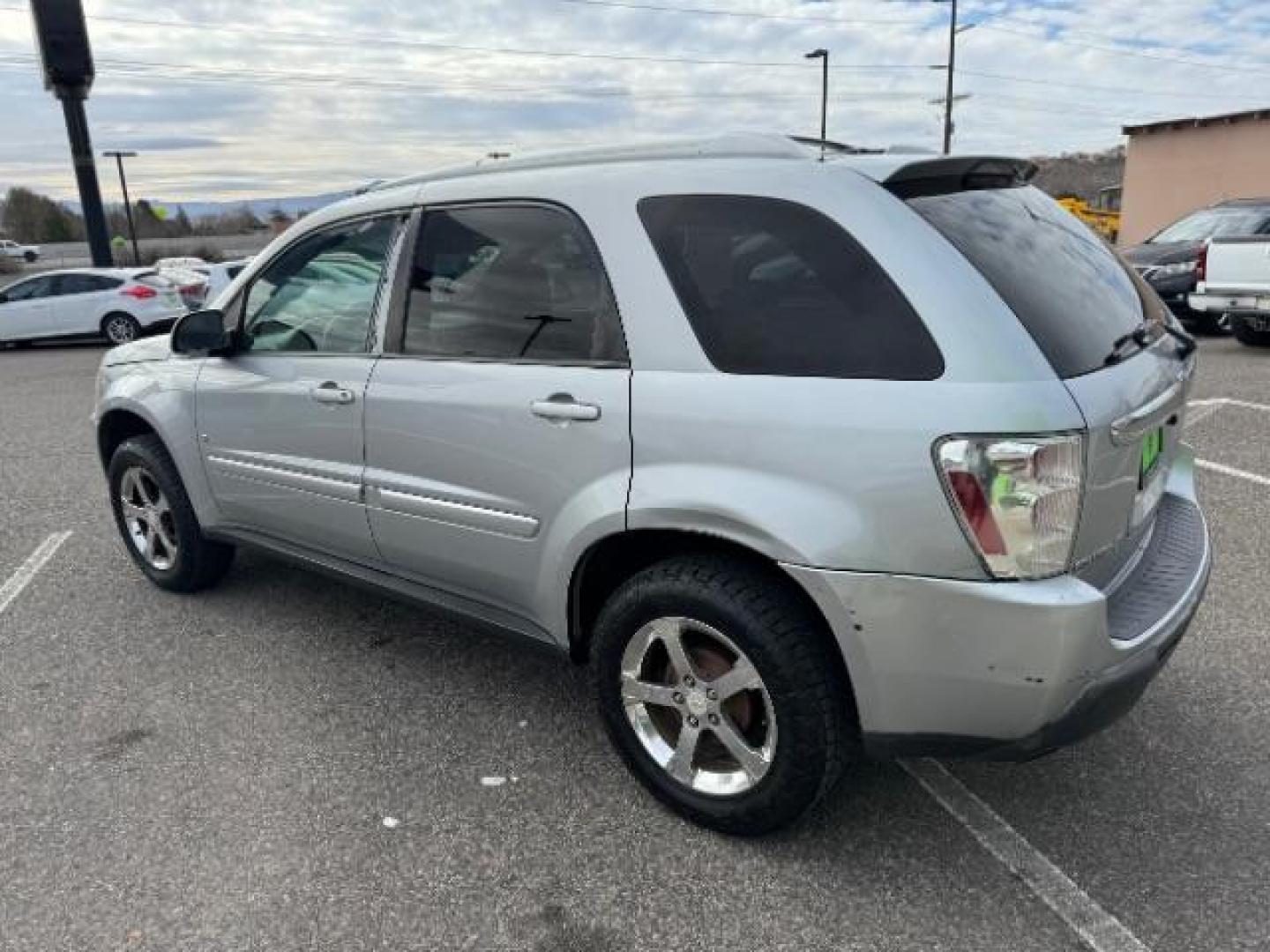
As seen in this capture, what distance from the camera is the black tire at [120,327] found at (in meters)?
16.5

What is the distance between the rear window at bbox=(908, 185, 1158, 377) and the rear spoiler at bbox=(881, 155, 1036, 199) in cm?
3

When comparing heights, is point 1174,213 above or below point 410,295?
below

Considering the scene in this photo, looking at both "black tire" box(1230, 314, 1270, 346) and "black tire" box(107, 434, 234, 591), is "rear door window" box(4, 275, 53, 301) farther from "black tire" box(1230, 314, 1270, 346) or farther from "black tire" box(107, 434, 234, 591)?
"black tire" box(1230, 314, 1270, 346)

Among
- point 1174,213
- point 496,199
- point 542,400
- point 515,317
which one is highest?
point 496,199

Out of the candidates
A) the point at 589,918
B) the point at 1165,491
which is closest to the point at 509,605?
the point at 589,918

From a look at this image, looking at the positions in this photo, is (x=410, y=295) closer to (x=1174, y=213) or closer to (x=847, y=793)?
(x=847, y=793)

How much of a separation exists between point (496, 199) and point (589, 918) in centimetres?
200

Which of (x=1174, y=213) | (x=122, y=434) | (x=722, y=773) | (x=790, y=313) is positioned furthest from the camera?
(x=1174, y=213)

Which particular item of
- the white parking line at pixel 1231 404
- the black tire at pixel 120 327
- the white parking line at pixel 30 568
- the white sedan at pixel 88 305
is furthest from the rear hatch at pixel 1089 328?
the black tire at pixel 120 327

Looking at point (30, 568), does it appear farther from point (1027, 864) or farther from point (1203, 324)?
point (1203, 324)

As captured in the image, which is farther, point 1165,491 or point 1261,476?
point 1261,476

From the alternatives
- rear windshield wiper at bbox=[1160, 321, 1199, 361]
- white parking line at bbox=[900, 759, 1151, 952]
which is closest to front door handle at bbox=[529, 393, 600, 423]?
white parking line at bbox=[900, 759, 1151, 952]

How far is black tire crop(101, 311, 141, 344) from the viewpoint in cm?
1652

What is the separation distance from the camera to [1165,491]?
2930mm
